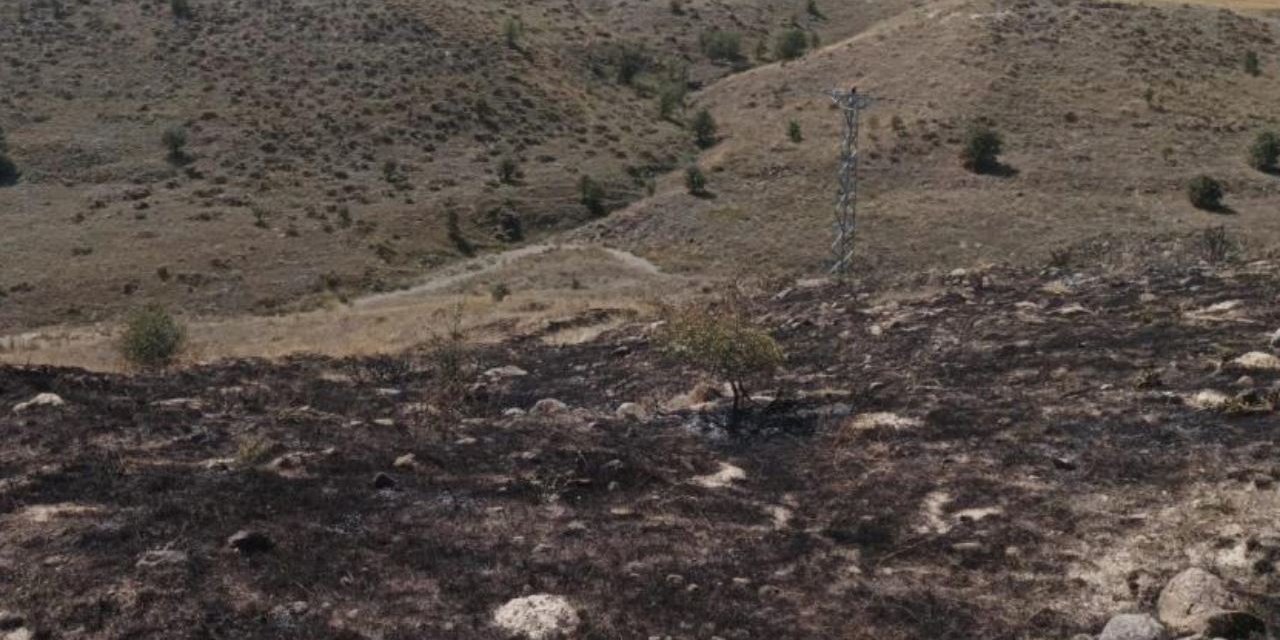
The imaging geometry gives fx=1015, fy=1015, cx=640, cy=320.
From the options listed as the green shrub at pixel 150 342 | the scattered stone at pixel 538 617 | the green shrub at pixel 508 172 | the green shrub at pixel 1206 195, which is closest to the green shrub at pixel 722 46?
the green shrub at pixel 508 172

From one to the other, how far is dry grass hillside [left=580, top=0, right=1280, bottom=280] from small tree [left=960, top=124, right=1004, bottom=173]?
83 cm

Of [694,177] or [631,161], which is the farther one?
[631,161]

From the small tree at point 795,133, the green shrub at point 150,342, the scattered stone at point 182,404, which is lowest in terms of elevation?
the small tree at point 795,133

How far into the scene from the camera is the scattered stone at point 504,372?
58.1ft

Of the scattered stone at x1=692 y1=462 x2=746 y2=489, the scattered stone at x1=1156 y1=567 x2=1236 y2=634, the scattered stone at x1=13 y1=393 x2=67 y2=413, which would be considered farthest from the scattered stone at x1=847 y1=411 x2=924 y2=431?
the scattered stone at x1=13 y1=393 x2=67 y2=413

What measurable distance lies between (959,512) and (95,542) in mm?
7979

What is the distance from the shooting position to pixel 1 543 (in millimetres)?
8812

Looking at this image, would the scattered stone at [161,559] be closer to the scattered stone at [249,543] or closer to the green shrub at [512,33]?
the scattered stone at [249,543]

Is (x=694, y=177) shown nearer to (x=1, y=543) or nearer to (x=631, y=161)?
(x=631, y=161)

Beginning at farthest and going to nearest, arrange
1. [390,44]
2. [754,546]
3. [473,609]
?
1. [390,44]
2. [754,546]
3. [473,609]

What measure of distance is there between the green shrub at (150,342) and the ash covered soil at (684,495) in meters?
5.07

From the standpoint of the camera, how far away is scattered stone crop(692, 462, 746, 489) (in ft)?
36.8

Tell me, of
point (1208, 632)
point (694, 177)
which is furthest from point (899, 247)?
point (1208, 632)

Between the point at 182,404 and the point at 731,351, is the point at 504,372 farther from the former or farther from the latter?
the point at 731,351
